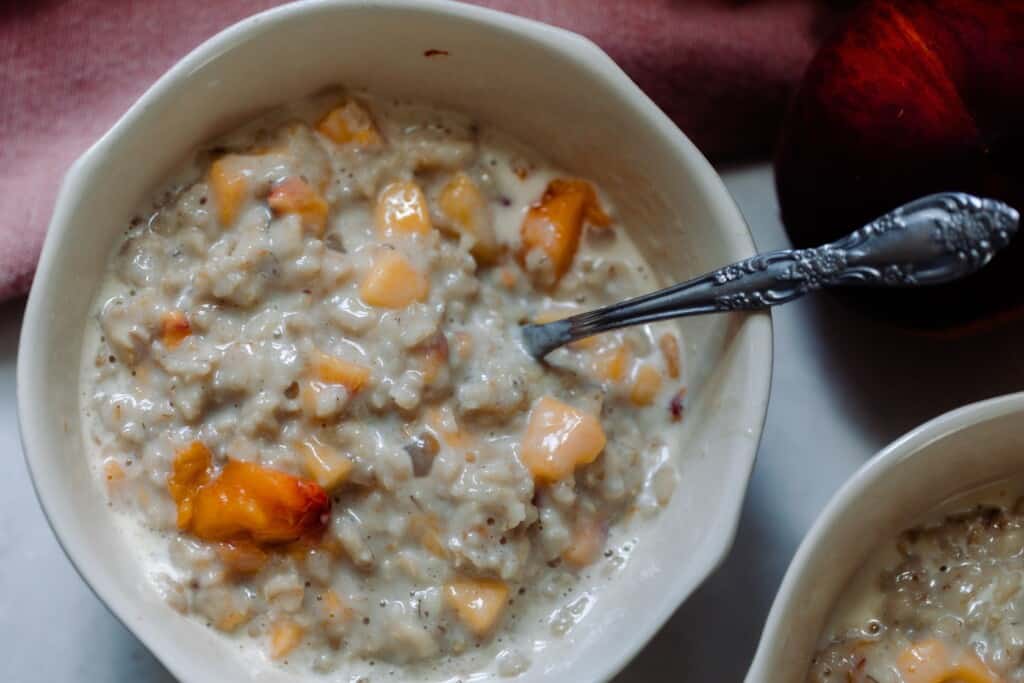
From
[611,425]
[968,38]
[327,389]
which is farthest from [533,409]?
[968,38]

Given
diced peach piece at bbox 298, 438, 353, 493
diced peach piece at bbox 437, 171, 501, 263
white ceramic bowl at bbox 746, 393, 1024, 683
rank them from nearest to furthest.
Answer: white ceramic bowl at bbox 746, 393, 1024, 683 → diced peach piece at bbox 298, 438, 353, 493 → diced peach piece at bbox 437, 171, 501, 263

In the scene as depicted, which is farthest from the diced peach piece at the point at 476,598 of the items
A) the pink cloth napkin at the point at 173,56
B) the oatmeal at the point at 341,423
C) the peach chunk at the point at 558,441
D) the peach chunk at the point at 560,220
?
the pink cloth napkin at the point at 173,56

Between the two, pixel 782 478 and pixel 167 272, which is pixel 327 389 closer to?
pixel 167 272

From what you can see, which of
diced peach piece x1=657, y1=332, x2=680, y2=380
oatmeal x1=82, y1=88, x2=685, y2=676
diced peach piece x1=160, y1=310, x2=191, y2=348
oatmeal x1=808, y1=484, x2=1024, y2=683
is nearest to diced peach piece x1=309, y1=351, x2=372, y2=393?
oatmeal x1=82, y1=88, x2=685, y2=676

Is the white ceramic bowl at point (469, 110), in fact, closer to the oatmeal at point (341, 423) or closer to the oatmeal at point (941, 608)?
the oatmeal at point (341, 423)

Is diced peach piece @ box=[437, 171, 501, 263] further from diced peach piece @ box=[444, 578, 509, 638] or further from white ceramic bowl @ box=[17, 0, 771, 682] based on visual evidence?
diced peach piece @ box=[444, 578, 509, 638]

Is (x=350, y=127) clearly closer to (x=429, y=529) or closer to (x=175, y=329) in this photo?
(x=175, y=329)
